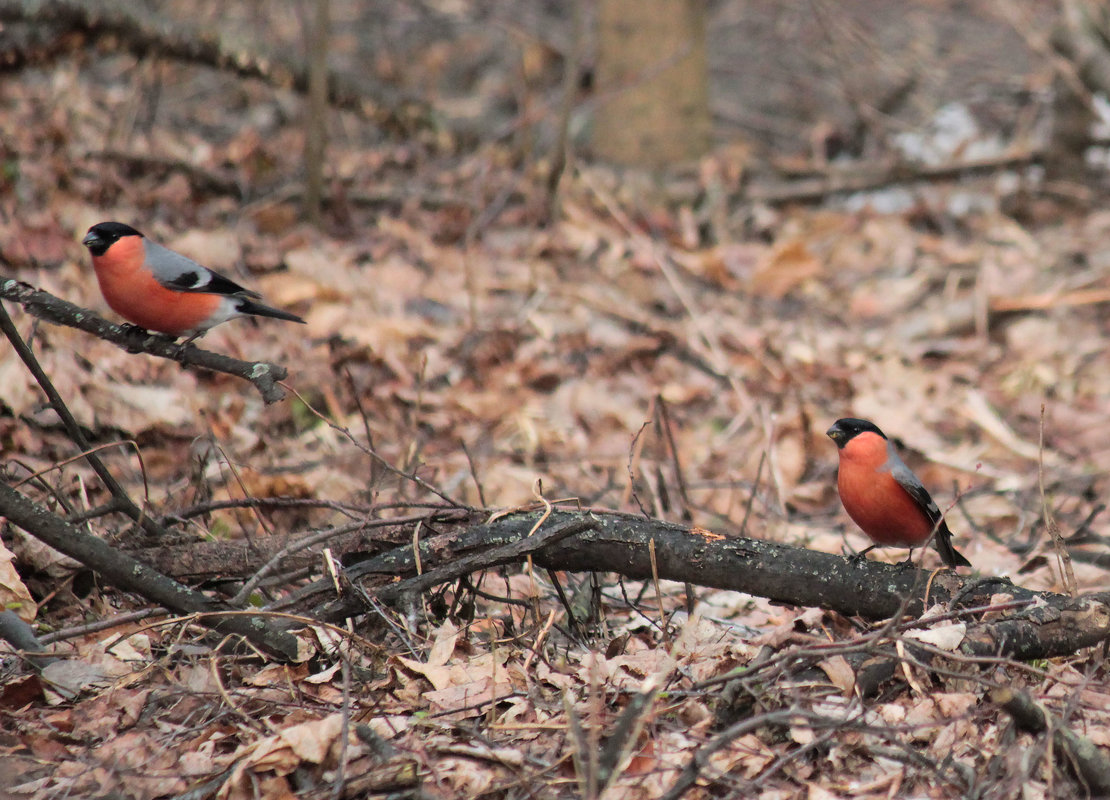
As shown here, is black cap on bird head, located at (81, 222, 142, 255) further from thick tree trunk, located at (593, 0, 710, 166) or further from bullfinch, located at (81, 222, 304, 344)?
thick tree trunk, located at (593, 0, 710, 166)

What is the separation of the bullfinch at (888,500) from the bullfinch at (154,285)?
6.85 ft

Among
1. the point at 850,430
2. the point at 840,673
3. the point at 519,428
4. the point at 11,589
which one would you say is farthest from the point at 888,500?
the point at 11,589

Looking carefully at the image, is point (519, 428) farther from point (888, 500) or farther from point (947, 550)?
point (947, 550)

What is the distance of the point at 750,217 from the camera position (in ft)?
30.3

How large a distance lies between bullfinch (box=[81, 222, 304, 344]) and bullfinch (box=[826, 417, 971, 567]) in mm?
2088

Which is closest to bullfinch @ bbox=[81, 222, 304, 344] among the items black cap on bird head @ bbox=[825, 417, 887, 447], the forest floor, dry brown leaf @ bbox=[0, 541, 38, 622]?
the forest floor

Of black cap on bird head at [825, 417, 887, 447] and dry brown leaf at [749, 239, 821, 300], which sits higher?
black cap on bird head at [825, 417, 887, 447]

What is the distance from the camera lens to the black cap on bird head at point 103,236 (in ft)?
12.9

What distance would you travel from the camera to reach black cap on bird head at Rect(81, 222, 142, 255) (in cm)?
392

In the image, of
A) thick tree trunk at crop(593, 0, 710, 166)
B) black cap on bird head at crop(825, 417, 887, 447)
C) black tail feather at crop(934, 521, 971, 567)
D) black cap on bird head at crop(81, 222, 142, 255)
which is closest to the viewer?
black tail feather at crop(934, 521, 971, 567)

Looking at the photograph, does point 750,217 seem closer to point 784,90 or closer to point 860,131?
point 860,131

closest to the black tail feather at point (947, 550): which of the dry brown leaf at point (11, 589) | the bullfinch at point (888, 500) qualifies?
the bullfinch at point (888, 500)

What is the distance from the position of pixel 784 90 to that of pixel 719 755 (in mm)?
10608

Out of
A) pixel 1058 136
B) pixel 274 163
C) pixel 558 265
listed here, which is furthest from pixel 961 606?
pixel 1058 136
